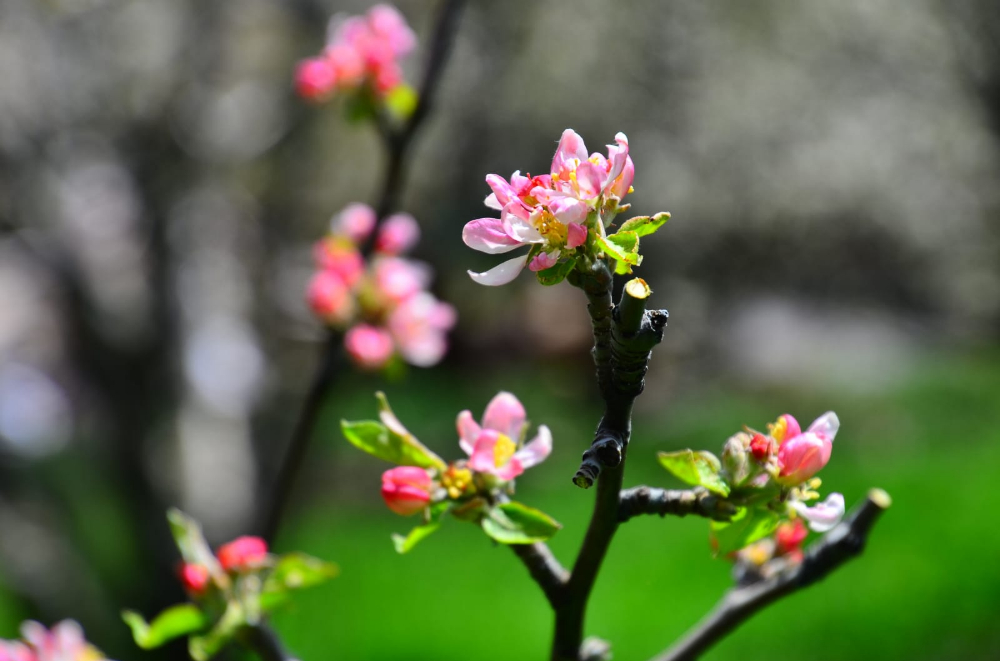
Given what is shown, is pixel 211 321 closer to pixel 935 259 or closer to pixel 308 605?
pixel 308 605

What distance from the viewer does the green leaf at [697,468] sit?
25.9 inches

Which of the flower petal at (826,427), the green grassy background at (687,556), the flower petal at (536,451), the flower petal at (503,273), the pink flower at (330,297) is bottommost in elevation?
the green grassy background at (687,556)

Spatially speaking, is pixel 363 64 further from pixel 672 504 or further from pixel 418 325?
pixel 672 504

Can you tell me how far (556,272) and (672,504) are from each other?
193mm

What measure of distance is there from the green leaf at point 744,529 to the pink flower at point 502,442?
15 centimetres

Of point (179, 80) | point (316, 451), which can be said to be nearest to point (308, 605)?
point (316, 451)

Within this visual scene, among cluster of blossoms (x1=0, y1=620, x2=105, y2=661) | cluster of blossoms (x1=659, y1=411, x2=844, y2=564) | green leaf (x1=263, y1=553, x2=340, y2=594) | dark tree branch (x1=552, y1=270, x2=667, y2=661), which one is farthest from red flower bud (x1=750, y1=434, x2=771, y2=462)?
cluster of blossoms (x1=0, y1=620, x2=105, y2=661)

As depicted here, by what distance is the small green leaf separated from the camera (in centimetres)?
72

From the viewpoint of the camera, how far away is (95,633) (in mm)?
2486

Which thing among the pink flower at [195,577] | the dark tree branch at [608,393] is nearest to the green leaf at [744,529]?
the dark tree branch at [608,393]

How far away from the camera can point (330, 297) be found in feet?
4.43

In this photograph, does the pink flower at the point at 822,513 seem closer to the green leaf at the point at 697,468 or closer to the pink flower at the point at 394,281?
the green leaf at the point at 697,468

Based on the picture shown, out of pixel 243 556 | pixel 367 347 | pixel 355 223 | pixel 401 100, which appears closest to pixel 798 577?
pixel 243 556

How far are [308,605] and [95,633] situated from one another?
1.17m
